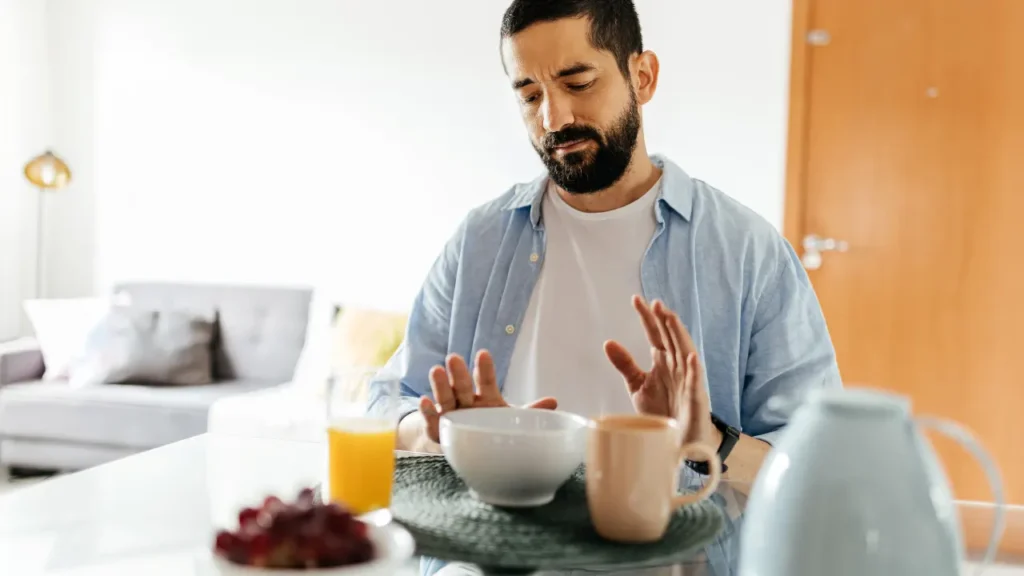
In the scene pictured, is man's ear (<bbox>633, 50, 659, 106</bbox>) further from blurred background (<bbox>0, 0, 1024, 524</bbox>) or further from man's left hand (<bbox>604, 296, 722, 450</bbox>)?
blurred background (<bbox>0, 0, 1024, 524</bbox>)

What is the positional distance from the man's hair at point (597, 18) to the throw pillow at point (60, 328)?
269cm

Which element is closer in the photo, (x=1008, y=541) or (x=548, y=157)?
(x=1008, y=541)

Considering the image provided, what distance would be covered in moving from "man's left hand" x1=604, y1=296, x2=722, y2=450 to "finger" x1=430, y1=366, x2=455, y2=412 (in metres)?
0.18

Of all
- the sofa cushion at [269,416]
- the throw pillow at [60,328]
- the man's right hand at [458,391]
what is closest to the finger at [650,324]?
the man's right hand at [458,391]

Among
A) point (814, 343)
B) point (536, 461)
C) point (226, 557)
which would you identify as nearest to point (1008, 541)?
point (814, 343)

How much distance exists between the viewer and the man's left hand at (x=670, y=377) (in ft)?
3.37

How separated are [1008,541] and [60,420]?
314 cm

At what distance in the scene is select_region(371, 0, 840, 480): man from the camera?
4.75ft

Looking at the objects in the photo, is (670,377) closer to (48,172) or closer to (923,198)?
(923,198)

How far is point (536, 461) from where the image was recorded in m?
0.87

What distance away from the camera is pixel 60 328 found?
12.1ft

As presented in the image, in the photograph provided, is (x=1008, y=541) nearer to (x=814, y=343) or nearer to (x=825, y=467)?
(x=814, y=343)

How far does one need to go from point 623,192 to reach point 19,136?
11.7 ft

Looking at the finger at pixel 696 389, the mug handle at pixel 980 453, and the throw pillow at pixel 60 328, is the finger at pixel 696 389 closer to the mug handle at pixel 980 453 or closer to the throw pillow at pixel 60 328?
the mug handle at pixel 980 453
